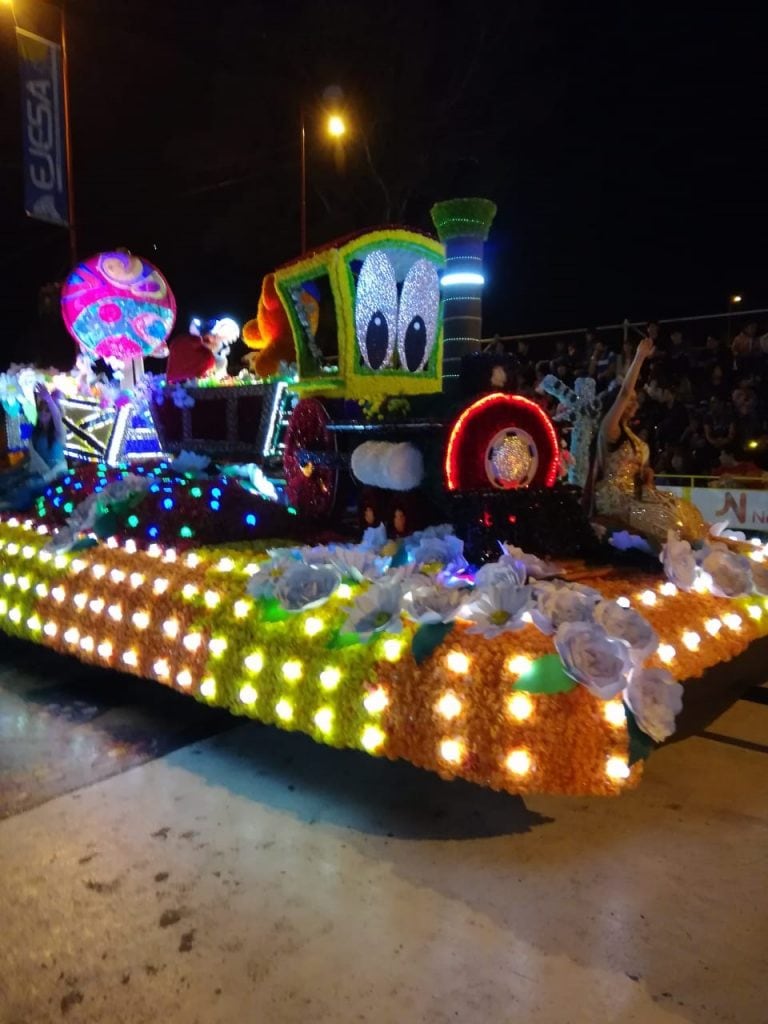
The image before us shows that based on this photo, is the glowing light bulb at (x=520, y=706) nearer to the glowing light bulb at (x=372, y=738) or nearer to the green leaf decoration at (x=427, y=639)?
the green leaf decoration at (x=427, y=639)

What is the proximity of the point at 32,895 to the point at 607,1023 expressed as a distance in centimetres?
204

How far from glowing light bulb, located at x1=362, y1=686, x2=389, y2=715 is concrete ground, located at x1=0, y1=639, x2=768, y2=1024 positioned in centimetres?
→ 63

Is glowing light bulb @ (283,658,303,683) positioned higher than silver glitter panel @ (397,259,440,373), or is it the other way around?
silver glitter panel @ (397,259,440,373)

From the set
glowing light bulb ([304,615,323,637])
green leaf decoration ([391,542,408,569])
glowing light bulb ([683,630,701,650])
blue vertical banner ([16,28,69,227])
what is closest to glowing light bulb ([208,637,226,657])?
glowing light bulb ([304,615,323,637])

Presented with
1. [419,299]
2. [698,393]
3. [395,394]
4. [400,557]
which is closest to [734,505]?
[698,393]

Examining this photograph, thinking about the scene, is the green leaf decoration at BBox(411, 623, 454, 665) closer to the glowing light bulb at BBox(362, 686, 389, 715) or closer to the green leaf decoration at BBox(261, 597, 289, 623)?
the glowing light bulb at BBox(362, 686, 389, 715)

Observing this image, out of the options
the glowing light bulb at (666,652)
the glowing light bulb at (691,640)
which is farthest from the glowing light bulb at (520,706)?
the glowing light bulb at (691,640)

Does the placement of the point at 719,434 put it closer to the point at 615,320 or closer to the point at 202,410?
the point at 615,320

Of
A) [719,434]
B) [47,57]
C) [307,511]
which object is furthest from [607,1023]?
[47,57]

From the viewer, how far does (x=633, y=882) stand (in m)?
3.01

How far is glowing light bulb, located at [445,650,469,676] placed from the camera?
2.85 meters

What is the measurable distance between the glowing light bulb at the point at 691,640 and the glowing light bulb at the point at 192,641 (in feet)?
7.02

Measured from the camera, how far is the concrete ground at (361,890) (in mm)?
2430

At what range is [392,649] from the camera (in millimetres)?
3064
